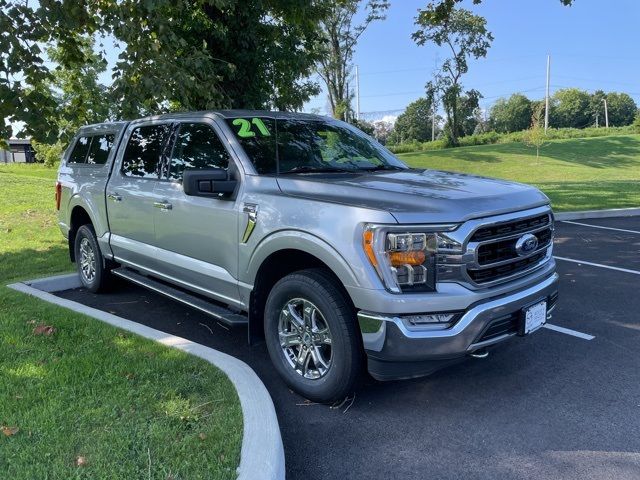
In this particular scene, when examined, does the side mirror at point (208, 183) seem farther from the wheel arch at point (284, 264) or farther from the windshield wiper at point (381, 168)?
the windshield wiper at point (381, 168)

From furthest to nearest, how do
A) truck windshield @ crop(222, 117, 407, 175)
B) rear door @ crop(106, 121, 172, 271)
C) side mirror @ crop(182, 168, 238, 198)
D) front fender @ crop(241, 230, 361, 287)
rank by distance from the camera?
1. rear door @ crop(106, 121, 172, 271)
2. truck windshield @ crop(222, 117, 407, 175)
3. side mirror @ crop(182, 168, 238, 198)
4. front fender @ crop(241, 230, 361, 287)

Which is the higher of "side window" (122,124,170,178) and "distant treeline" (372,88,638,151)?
"distant treeline" (372,88,638,151)

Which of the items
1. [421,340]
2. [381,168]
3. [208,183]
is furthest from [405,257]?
[381,168]

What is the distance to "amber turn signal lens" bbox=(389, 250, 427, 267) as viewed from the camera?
3141mm

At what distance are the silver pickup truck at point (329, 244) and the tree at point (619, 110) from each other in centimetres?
12718

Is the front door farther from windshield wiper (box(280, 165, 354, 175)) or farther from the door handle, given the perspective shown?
windshield wiper (box(280, 165, 354, 175))

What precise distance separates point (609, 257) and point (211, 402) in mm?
6834

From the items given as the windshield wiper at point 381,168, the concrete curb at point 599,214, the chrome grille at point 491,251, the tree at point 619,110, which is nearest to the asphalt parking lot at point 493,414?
the chrome grille at point 491,251

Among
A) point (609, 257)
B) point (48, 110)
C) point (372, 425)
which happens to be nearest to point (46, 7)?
point (48, 110)

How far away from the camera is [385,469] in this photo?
2.92 m

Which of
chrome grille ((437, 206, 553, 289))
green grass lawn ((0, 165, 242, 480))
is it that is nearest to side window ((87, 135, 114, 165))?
green grass lawn ((0, 165, 242, 480))

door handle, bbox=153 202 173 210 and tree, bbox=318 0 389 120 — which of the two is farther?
tree, bbox=318 0 389 120

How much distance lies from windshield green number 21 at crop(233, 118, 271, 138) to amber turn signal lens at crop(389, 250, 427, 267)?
1890 millimetres

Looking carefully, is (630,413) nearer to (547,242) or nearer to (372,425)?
(547,242)
